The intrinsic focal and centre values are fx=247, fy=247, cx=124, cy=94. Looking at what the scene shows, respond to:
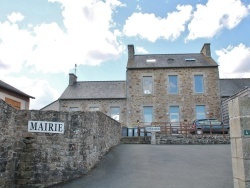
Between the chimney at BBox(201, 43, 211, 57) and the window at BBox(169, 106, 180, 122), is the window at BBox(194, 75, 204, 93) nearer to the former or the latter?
the window at BBox(169, 106, 180, 122)

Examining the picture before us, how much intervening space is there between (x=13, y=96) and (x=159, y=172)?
9.31m

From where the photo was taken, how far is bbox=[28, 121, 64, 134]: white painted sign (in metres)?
7.57

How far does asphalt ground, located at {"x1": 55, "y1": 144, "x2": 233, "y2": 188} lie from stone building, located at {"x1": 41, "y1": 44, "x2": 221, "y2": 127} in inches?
426

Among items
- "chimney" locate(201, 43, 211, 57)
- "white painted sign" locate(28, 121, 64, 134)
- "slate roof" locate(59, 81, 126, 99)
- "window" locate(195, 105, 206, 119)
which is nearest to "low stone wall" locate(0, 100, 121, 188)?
"white painted sign" locate(28, 121, 64, 134)

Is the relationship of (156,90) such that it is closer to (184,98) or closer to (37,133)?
(184,98)

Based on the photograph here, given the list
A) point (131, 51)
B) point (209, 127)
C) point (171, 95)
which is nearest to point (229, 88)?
point (171, 95)

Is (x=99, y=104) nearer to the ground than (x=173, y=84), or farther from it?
nearer to the ground

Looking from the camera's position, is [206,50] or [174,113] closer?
[174,113]

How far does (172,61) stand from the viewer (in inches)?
937

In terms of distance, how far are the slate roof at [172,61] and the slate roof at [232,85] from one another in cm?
273

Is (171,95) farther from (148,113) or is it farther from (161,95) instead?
(148,113)

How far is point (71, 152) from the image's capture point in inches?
306

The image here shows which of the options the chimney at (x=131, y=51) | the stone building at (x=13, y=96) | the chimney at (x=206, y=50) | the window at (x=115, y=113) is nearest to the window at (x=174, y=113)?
the window at (x=115, y=113)

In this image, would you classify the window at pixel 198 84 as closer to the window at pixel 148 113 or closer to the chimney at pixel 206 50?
the chimney at pixel 206 50
